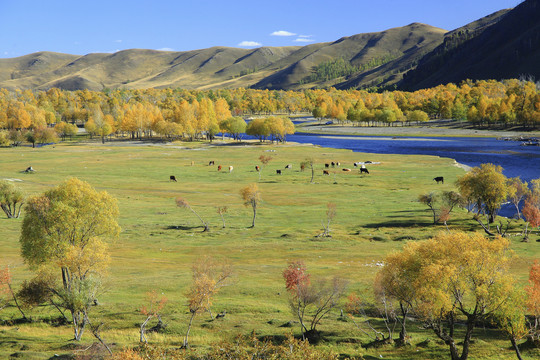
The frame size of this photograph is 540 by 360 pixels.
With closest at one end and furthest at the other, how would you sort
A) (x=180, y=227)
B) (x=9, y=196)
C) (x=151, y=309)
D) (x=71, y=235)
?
1. (x=151, y=309)
2. (x=71, y=235)
3. (x=180, y=227)
4. (x=9, y=196)

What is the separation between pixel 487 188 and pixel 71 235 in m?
60.1

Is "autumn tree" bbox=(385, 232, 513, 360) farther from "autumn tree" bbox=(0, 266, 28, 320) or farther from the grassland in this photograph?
"autumn tree" bbox=(0, 266, 28, 320)

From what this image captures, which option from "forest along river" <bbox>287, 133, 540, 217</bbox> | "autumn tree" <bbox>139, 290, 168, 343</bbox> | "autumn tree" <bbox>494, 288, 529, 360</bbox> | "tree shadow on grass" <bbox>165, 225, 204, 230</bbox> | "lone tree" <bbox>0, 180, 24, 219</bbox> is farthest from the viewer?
"forest along river" <bbox>287, 133, 540, 217</bbox>

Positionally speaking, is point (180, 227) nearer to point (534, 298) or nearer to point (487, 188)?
point (487, 188)

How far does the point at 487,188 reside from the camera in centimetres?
6925

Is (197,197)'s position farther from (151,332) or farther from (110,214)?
(151,332)

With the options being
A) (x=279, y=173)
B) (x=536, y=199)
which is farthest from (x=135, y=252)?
(x=279, y=173)

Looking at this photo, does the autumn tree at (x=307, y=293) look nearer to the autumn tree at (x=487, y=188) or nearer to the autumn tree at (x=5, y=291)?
the autumn tree at (x=5, y=291)

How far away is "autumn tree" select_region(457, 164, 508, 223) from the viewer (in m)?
68.9

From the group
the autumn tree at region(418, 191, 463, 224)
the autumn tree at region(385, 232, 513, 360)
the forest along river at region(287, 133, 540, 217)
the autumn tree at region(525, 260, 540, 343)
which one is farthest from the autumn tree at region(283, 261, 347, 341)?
the forest along river at region(287, 133, 540, 217)

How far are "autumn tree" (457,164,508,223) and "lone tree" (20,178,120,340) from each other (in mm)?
55919

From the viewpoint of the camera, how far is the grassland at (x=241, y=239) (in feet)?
110

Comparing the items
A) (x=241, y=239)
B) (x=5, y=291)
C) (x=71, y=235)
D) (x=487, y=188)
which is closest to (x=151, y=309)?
(x=71, y=235)

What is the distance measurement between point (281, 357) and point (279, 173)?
313ft
